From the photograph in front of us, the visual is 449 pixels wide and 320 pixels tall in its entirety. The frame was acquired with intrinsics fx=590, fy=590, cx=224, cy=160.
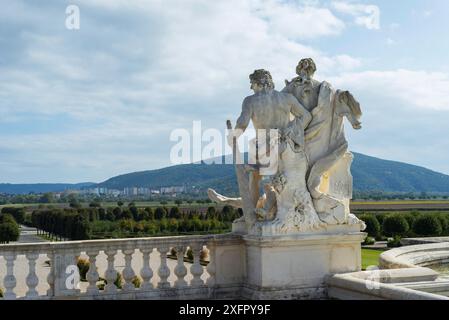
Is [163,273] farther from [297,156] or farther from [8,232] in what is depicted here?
[8,232]

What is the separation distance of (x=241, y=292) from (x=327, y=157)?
261 cm

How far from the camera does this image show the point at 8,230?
62688 millimetres

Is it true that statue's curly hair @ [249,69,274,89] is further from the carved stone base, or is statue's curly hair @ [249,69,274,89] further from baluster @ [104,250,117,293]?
baluster @ [104,250,117,293]

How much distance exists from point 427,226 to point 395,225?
5305mm

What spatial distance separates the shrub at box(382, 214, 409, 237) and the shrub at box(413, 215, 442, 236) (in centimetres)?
303

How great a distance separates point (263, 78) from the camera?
9562mm

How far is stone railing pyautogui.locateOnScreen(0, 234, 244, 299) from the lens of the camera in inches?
332

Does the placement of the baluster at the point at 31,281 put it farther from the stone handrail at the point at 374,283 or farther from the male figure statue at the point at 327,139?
the stone handrail at the point at 374,283

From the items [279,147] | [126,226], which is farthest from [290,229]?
[126,226]

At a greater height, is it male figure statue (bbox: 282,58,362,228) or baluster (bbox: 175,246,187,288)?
male figure statue (bbox: 282,58,362,228)

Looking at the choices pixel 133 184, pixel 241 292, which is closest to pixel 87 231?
pixel 241 292

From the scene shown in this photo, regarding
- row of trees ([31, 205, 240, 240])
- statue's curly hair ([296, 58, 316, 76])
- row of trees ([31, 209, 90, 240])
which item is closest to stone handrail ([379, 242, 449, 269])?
statue's curly hair ([296, 58, 316, 76])

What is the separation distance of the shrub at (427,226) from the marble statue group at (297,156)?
3452 centimetres
